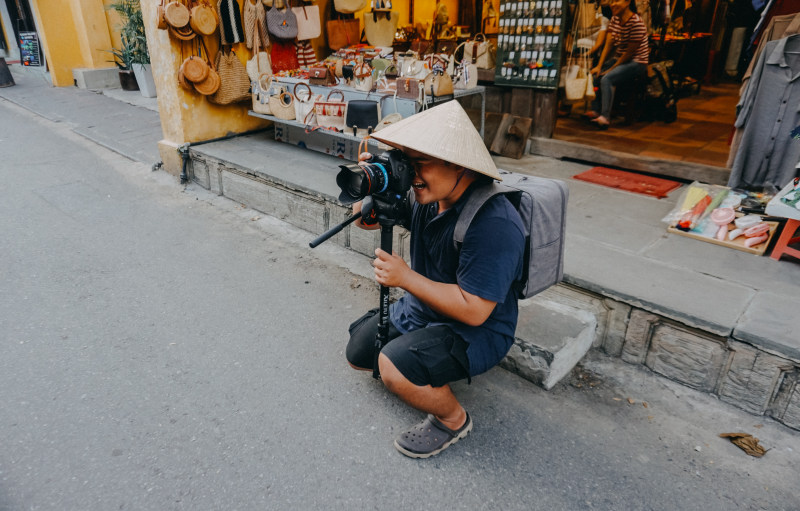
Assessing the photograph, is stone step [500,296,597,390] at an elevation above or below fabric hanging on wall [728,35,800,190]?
below

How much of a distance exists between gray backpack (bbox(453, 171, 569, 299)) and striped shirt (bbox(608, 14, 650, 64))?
4.71m

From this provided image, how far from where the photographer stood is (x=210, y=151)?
5.30 metres

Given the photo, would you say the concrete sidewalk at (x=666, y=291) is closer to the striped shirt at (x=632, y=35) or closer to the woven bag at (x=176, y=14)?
the woven bag at (x=176, y=14)

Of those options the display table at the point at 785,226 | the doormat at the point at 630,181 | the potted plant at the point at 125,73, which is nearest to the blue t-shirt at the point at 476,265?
the display table at the point at 785,226

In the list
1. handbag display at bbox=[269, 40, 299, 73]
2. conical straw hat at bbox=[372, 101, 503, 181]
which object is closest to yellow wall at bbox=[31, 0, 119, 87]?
handbag display at bbox=[269, 40, 299, 73]

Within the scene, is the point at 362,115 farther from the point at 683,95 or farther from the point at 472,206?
the point at 683,95

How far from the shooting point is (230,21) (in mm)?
5215

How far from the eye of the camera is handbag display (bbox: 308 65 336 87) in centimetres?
516

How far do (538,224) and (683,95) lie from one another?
27.1 feet

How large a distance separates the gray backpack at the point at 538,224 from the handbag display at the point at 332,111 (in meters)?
3.04

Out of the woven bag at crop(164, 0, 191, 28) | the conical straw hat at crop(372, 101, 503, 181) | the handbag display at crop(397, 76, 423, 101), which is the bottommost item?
the handbag display at crop(397, 76, 423, 101)

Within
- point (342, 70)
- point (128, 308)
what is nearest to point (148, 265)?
point (128, 308)

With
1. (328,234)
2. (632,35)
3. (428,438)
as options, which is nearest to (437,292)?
(328,234)

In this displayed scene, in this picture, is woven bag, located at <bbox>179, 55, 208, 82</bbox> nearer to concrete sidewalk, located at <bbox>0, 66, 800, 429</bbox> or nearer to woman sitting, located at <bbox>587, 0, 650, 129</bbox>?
concrete sidewalk, located at <bbox>0, 66, 800, 429</bbox>
